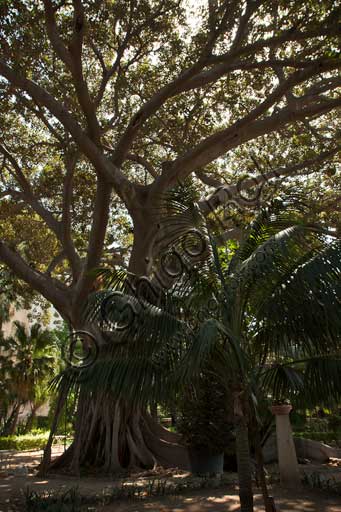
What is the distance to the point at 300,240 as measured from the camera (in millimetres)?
5809

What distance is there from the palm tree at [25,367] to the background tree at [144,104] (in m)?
9.04

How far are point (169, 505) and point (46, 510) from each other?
1.56 m

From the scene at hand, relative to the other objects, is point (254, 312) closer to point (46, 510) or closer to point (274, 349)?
point (274, 349)

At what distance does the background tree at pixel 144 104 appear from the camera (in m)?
9.32

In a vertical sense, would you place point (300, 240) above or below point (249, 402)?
above

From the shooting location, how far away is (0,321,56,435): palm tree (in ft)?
70.4

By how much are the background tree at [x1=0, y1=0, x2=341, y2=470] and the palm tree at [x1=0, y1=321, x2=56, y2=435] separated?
904 cm

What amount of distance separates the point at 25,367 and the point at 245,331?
57.9ft

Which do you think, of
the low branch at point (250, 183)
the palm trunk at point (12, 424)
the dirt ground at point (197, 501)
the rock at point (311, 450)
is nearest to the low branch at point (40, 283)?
the low branch at point (250, 183)

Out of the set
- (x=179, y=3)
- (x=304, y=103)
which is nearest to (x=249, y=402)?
(x=304, y=103)

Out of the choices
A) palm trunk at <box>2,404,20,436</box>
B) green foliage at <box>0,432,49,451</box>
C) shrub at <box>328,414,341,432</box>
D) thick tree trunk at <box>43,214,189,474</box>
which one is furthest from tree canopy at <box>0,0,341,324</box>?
palm trunk at <box>2,404,20,436</box>

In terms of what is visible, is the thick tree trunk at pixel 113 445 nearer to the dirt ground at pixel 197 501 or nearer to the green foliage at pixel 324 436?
the dirt ground at pixel 197 501

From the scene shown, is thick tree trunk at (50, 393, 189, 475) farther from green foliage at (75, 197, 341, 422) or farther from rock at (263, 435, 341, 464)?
green foliage at (75, 197, 341, 422)

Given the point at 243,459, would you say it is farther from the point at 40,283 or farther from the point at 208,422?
the point at 40,283
